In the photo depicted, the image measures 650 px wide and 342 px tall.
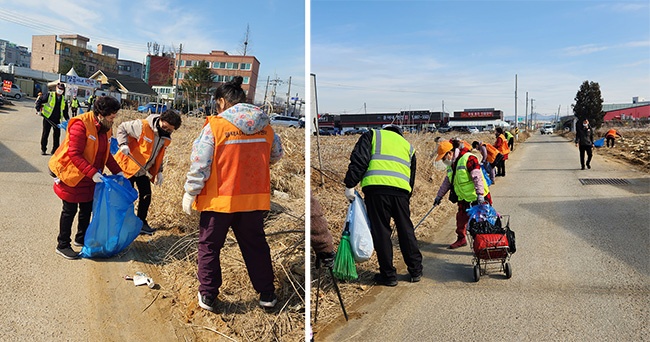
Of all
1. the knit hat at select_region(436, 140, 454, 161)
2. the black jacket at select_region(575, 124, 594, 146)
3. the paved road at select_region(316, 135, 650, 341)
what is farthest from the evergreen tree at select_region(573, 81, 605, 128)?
the knit hat at select_region(436, 140, 454, 161)

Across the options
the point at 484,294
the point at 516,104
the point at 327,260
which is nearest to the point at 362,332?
the point at 327,260

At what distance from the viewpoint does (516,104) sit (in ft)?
149

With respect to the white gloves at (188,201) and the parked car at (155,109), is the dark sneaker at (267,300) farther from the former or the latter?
the parked car at (155,109)

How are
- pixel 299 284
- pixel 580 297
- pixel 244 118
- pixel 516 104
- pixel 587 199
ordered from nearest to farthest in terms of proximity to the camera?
pixel 244 118 < pixel 299 284 < pixel 580 297 < pixel 587 199 < pixel 516 104

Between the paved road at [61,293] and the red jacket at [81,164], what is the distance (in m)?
0.59

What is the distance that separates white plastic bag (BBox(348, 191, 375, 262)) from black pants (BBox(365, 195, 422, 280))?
10.6 inches

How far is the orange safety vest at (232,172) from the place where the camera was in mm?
3125

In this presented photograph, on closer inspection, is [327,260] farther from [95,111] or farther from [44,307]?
[95,111]

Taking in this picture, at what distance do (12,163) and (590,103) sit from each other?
5222 centimetres

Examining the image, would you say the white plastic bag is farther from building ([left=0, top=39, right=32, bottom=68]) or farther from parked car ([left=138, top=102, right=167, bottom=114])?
building ([left=0, top=39, right=32, bottom=68])

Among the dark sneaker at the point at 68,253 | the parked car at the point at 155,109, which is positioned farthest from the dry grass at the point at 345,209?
the parked car at the point at 155,109

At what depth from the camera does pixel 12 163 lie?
8.11 meters

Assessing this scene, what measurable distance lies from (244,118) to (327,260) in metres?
1.37

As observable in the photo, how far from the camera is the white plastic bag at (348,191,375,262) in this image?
401 cm
